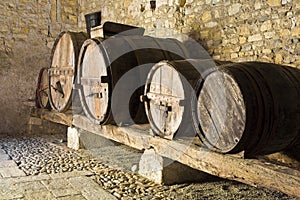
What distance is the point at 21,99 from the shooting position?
6.33 m

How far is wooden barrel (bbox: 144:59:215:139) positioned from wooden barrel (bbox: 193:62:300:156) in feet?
0.89

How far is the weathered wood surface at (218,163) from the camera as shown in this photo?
192cm

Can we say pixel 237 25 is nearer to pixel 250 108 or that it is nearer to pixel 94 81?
pixel 94 81

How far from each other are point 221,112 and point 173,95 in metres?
0.62

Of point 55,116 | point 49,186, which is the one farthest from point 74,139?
point 49,186

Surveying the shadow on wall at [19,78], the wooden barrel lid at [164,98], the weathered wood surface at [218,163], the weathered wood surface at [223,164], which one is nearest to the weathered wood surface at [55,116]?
the shadow on wall at [19,78]

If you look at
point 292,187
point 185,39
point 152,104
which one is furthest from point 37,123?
point 292,187

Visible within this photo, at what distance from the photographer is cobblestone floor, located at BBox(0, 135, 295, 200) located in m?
2.97

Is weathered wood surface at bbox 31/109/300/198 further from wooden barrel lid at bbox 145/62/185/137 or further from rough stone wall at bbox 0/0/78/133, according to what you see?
rough stone wall at bbox 0/0/78/133

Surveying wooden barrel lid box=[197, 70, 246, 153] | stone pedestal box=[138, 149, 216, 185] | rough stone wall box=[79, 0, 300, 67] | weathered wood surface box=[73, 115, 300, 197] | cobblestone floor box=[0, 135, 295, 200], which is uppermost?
rough stone wall box=[79, 0, 300, 67]

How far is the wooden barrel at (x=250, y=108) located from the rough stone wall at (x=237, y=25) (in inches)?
33.7

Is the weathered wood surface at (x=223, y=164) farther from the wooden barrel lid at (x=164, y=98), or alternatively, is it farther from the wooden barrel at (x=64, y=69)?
the wooden barrel at (x=64, y=69)

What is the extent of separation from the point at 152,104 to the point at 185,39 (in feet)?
5.36

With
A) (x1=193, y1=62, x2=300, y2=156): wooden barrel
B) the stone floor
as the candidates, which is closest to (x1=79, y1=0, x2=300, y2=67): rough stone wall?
(x1=193, y1=62, x2=300, y2=156): wooden barrel
